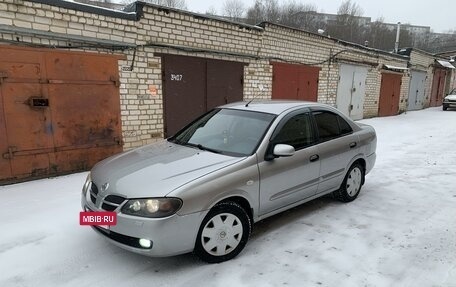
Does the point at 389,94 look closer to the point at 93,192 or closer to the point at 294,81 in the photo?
the point at 294,81

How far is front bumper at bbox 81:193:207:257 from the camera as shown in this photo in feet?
9.19

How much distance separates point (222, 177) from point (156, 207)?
2.22 feet

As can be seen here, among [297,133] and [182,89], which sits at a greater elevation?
[182,89]

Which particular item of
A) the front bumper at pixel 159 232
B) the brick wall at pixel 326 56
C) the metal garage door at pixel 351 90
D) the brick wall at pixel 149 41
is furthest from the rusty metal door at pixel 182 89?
the metal garage door at pixel 351 90

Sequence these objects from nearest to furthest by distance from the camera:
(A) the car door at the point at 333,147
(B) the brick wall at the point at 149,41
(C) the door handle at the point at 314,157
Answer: (C) the door handle at the point at 314,157 < (A) the car door at the point at 333,147 < (B) the brick wall at the point at 149,41

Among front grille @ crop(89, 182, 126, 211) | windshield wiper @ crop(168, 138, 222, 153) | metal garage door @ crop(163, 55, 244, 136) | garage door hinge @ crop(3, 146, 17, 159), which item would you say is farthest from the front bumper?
metal garage door @ crop(163, 55, 244, 136)

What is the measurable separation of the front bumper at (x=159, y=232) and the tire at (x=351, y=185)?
103 inches

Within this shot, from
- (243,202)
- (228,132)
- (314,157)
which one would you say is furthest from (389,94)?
(243,202)

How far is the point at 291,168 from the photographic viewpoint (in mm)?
3826

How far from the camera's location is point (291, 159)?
3834 millimetres

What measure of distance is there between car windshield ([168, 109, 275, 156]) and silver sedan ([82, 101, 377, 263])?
0.04 feet

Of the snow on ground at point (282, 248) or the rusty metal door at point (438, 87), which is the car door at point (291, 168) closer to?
the snow on ground at point (282, 248)

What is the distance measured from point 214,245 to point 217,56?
21.0ft

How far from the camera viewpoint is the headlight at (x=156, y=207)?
111 inches
